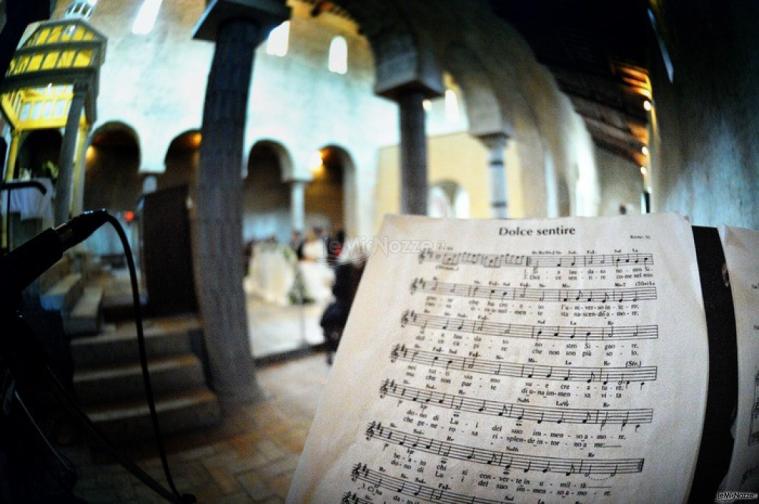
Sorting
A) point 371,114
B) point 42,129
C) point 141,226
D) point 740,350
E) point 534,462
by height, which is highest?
point 371,114

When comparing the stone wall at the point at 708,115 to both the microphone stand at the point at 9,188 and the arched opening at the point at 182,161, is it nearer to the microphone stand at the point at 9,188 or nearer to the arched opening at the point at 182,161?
the arched opening at the point at 182,161

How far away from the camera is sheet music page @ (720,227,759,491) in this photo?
1.19 ft

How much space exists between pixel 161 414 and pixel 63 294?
25cm

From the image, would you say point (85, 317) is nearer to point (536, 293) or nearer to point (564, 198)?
point (536, 293)

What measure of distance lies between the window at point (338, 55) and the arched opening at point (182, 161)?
55 centimetres

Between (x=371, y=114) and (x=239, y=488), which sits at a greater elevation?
(x=371, y=114)

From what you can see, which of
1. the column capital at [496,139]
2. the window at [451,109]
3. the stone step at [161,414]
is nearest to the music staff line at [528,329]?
the stone step at [161,414]

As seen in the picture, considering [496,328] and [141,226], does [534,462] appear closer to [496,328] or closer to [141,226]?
[496,328]

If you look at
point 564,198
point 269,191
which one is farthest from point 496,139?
point 269,191

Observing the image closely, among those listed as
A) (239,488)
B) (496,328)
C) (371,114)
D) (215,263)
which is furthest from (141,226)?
(371,114)

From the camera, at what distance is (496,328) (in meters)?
0.43

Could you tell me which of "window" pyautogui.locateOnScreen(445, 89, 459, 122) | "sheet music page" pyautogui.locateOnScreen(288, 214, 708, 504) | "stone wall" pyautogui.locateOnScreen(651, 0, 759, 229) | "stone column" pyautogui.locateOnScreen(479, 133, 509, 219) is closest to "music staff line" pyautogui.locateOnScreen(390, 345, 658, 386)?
"sheet music page" pyautogui.locateOnScreen(288, 214, 708, 504)

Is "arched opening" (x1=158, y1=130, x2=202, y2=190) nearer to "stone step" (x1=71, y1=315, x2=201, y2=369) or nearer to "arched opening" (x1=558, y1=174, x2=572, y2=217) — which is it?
"stone step" (x1=71, y1=315, x2=201, y2=369)

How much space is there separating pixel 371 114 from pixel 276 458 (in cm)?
127
